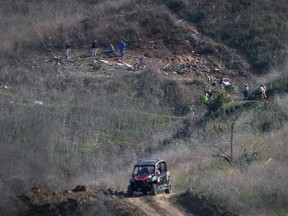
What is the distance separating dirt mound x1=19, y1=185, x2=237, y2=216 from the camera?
23.5 meters

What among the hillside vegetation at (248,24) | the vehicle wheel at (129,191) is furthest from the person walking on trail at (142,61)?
the vehicle wheel at (129,191)

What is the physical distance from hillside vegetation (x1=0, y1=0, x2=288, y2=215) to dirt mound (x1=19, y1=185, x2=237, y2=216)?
0.44 meters

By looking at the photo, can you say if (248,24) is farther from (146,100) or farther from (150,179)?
(150,179)

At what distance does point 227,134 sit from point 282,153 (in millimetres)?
5215

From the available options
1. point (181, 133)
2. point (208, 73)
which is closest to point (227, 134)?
point (181, 133)

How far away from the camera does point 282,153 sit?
1110 inches

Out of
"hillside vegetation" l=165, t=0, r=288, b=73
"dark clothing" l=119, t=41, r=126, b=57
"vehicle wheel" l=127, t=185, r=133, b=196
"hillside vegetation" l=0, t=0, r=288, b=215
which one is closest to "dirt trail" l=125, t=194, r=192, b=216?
"vehicle wheel" l=127, t=185, r=133, b=196

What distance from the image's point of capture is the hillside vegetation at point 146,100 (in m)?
27.8

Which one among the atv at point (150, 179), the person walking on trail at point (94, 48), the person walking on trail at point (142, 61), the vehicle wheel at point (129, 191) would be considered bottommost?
the person walking on trail at point (142, 61)

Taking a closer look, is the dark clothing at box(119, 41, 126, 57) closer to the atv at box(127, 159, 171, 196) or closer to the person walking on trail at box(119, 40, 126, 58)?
the person walking on trail at box(119, 40, 126, 58)

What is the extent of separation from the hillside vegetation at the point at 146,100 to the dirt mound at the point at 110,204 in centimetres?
44

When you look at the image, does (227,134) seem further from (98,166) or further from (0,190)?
(0,190)

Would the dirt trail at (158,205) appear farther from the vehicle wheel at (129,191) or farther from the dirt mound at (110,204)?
the vehicle wheel at (129,191)

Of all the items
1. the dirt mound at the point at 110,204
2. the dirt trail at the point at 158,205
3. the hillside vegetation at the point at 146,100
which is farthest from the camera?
the hillside vegetation at the point at 146,100
